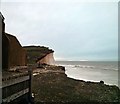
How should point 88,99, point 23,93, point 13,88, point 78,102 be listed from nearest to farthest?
1. point 13,88
2. point 23,93
3. point 78,102
4. point 88,99

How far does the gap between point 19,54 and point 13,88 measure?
1409 centimetres

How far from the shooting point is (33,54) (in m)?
60.0

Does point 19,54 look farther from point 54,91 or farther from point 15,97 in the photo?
point 15,97

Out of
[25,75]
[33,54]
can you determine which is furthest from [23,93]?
[33,54]

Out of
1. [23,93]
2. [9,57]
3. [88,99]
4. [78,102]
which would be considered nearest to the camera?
[23,93]

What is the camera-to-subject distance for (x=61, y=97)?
18.1 m

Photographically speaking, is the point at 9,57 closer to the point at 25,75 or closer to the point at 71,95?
the point at 71,95

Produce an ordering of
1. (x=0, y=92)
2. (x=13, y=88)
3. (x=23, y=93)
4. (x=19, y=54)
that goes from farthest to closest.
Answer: (x=19, y=54), (x=23, y=93), (x=13, y=88), (x=0, y=92)

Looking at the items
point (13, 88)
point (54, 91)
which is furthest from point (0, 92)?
point (54, 91)

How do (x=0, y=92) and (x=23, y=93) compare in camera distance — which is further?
(x=23, y=93)

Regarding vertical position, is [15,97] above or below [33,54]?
below

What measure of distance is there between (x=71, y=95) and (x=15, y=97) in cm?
914

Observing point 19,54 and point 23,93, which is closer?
point 23,93

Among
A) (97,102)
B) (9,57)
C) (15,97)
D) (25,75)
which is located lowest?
(97,102)
